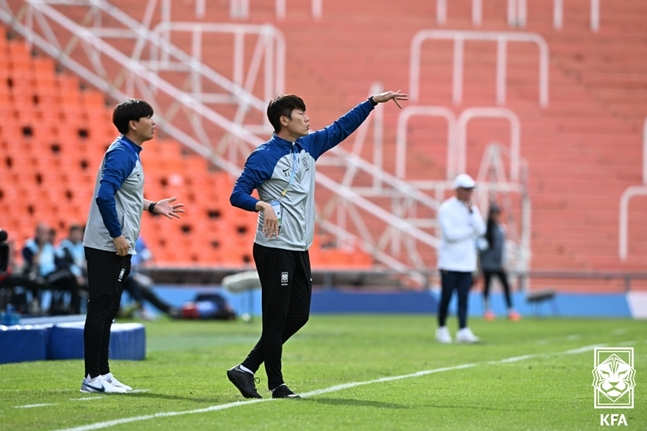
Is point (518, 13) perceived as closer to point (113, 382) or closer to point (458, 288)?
point (458, 288)

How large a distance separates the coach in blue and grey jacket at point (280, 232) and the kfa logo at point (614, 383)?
2100 millimetres

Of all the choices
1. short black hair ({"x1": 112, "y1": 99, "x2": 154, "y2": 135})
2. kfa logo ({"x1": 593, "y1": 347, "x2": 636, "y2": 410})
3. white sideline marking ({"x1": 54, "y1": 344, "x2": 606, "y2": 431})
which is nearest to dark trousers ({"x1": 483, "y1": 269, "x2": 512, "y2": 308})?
white sideline marking ({"x1": 54, "y1": 344, "x2": 606, "y2": 431})

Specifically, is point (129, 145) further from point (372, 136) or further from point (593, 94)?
point (593, 94)

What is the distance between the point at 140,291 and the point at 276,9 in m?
11.9

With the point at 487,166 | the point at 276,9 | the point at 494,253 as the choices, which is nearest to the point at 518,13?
the point at 487,166

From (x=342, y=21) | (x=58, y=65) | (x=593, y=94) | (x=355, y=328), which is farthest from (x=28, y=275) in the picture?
(x=593, y=94)

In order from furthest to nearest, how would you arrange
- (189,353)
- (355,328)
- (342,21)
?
1. (342,21)
2. (355,328)
3. (189,353)

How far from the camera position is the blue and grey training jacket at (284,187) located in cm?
860

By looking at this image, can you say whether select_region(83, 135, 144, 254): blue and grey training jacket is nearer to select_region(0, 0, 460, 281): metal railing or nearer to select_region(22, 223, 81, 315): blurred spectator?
select_region(22, 223, 81, 315): blurred spectator


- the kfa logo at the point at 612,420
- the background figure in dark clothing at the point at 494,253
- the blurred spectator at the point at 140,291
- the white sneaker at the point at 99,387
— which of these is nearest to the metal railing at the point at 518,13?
the background figure in dark clothing at the point at 494,253

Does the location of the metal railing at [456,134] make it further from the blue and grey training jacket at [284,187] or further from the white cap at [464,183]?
the blue and grey training jacket at [284,187]

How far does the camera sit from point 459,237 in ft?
53.6

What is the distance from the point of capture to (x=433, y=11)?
33.2m

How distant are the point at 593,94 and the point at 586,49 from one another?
→ 4.53ft
